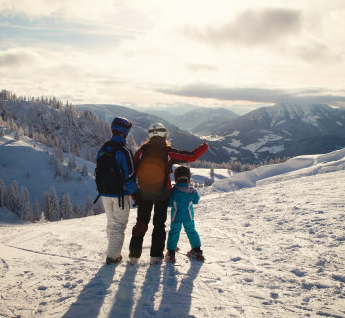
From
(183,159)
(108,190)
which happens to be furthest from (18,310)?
(183,159)

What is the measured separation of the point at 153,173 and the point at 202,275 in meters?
2.44

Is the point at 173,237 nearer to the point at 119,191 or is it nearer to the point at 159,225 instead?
the point at 159,225

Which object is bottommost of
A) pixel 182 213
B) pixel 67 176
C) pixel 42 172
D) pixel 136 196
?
pixel 67 176

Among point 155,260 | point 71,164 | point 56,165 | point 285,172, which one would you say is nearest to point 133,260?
point 155,260

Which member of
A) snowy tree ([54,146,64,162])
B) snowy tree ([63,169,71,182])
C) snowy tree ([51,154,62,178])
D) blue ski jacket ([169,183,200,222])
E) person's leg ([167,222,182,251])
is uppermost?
blue ski jacket ([169,183,200,222])

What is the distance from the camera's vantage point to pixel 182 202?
19.8 feet

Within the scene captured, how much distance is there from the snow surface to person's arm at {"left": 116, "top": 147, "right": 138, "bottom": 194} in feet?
5.93

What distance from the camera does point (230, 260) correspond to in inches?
237

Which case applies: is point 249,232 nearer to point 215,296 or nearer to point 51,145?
point 215,296

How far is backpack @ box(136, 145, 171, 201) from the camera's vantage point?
5711 mm

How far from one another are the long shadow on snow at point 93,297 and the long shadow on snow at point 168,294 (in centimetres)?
68

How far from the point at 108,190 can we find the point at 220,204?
7.77 metres

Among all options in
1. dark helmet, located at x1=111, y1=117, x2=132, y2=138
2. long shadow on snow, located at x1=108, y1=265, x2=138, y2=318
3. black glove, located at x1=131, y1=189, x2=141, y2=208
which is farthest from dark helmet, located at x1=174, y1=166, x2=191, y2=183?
long shadow on snow, located at x1=108, y1=265, x2=138, y2=318

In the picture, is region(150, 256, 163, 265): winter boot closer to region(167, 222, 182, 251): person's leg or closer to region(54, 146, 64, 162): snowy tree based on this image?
region(167, 222, 182, 251): person's leg
